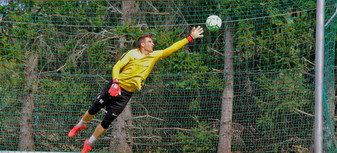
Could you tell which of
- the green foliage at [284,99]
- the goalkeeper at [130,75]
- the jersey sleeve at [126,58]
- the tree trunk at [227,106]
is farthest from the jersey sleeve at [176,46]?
the tree trunk at [227,106]

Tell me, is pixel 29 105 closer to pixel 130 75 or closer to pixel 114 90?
pixel 130 75

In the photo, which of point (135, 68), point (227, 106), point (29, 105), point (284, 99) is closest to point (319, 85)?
point (135, 68)

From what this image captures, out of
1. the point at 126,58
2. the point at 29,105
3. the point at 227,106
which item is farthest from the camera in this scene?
the point at 227,106

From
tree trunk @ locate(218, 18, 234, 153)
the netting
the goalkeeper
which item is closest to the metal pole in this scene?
the goalkeeper

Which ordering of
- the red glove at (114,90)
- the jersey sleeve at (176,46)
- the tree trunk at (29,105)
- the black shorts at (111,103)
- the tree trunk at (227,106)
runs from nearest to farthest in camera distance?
the red glove at (114,90) < the jersey sleeve at (176,46) < the black shorts at (111,103) < the tree trunk at (29,105) < the tree trunk at (227,106)

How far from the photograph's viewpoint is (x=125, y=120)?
1075 centimetres

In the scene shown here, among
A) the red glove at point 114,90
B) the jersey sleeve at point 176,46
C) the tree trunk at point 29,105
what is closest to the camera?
the red glove at point 114,90

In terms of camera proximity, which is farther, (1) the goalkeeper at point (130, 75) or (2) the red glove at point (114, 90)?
(1) the goalkeeper at point (130, 75)

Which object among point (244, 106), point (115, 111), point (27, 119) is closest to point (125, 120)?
point (27, 119)

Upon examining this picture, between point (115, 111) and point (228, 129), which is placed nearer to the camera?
point (115, 111)

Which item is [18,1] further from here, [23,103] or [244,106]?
[244,106]

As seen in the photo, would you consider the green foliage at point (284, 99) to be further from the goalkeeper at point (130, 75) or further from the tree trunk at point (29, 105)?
the tree trunk at point (29, 105)

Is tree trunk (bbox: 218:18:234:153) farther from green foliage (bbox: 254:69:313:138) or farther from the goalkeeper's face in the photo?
the goalkeeper's face

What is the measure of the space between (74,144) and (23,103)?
196 cm
